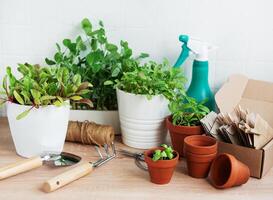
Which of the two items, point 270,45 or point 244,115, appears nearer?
point 244,115

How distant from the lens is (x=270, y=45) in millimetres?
1311

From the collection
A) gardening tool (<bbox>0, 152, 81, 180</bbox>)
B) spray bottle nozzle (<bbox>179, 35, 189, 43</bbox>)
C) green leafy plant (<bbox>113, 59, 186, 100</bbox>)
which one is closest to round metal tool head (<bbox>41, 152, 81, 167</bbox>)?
gardening tool (<bbox>0, 152, 81, 180</bbox>)

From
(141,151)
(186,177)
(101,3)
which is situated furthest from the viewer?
(101,3)

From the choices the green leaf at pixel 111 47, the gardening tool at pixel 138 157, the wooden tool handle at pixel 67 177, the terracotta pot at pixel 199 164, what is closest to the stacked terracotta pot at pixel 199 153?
the terracotta pot at pixel 199 164

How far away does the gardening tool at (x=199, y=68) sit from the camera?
1210 mm

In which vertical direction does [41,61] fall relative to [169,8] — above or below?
below

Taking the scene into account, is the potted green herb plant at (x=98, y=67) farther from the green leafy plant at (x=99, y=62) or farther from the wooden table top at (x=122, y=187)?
the wooden table top at (x=122, y=187)

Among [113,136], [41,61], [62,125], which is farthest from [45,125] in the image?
[41,61]

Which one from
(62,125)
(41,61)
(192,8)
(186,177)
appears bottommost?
(186,177)

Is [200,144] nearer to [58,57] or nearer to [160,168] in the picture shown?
[160,168]

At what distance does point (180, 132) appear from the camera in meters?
1.10

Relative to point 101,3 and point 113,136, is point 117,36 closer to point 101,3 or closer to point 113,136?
point 101,3

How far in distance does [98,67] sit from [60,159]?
280mm

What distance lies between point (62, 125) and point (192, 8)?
511 millimetres
